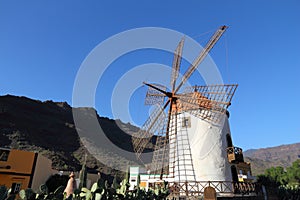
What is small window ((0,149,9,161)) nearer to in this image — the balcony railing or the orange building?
the orange building

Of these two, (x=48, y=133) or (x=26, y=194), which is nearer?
(x=26, y=194)

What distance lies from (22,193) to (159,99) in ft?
43.5

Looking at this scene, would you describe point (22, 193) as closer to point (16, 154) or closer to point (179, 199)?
point (179, 199)

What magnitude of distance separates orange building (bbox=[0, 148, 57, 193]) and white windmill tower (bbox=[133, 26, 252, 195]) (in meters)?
8.42

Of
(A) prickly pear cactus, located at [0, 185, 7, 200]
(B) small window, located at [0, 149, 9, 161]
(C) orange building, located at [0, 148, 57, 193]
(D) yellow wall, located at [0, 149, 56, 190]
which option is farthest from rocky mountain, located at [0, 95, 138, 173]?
(A) prickly pear cactus, located at [0, 185, 7, 200]

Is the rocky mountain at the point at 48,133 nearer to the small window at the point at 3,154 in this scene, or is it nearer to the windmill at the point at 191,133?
the small window at the point at 3,154

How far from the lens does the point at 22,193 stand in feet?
11.5

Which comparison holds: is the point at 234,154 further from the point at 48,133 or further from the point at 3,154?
the point at 48,133

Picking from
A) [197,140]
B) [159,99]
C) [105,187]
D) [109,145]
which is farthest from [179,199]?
[109,145]

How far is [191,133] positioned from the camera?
45.5ft

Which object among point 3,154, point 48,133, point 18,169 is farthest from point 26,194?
point 48,133

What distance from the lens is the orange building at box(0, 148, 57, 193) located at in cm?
1411

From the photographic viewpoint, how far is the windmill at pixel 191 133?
12773 millimetres

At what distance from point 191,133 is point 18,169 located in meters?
12.9
